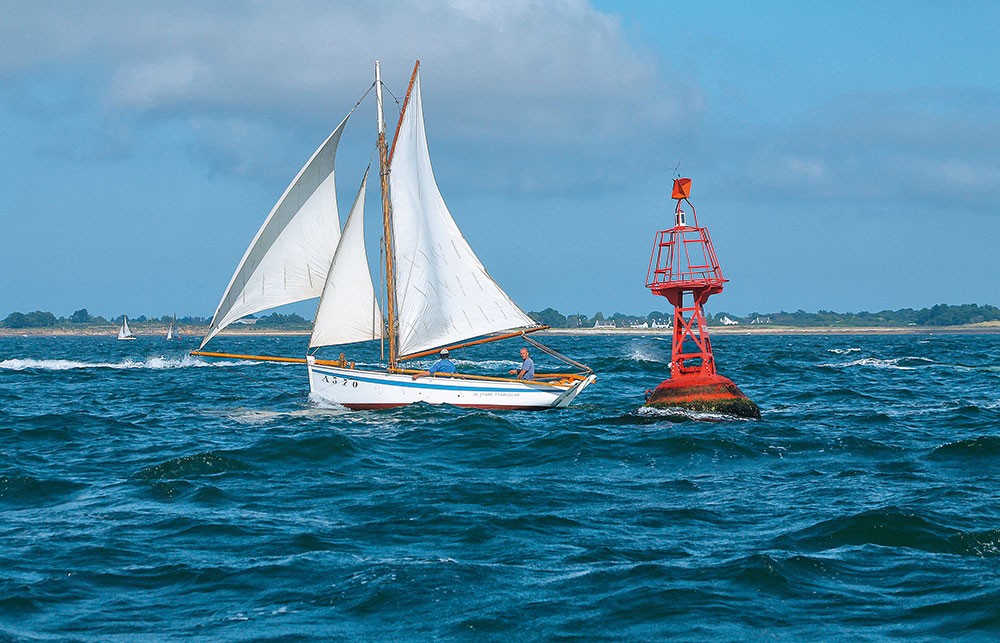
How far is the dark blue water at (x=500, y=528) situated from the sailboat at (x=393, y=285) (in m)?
2.96

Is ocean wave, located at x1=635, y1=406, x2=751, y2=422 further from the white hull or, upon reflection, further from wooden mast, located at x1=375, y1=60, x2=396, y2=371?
wooden mast, located at x1=375, y1=60, x2=396, y2=371

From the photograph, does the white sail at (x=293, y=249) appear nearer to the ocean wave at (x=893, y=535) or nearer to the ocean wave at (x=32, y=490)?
the ocean wave at (x=32, y=490)

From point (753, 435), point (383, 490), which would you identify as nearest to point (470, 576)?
point (383, 490)

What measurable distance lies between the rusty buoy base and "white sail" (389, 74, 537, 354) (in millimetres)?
7407

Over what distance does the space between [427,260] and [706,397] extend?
10571 millimetres

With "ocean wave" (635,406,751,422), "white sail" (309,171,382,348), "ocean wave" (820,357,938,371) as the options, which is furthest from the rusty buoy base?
"ocean wave" (820,357,938,371)

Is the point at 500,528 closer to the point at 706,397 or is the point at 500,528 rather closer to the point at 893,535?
the point at 893,535

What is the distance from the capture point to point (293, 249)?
107 feet

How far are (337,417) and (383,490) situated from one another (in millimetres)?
13155

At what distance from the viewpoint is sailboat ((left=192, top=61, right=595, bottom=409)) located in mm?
32531

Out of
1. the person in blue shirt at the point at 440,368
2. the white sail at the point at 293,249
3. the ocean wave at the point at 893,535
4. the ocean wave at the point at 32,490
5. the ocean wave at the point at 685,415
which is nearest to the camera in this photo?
the ocean wave at the point at 893,535

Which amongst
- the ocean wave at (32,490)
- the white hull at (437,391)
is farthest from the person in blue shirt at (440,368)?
the ocean wave at (32,490)

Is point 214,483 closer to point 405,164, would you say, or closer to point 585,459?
point 585,459

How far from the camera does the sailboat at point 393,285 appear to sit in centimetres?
3253
